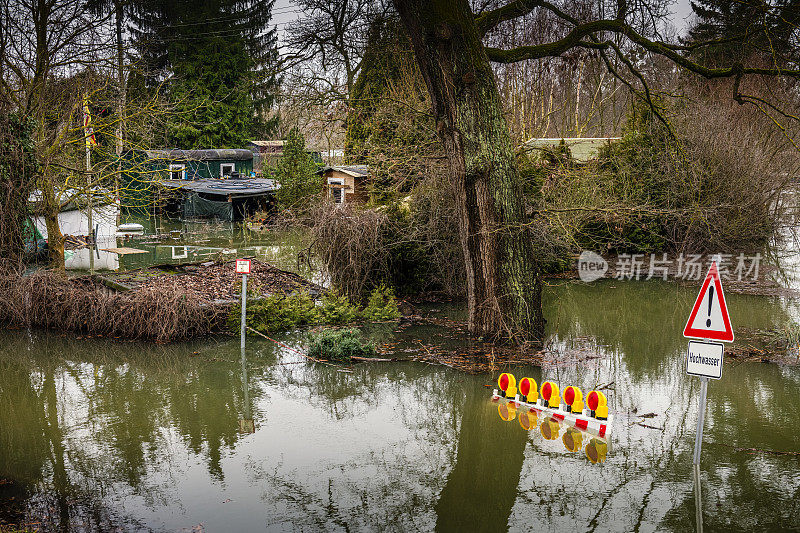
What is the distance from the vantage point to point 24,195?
15.9 metres

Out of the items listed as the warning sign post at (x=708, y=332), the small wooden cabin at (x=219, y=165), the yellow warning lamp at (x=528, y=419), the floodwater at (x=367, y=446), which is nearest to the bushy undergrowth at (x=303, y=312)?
the floodwater at (x=367, y=446)

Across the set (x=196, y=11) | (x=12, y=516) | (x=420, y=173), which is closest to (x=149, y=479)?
(x=12, y=516)

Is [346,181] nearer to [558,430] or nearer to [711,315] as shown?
[558,430]

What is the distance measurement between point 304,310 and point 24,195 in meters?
7.28

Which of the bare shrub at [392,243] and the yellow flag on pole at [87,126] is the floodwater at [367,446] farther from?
the yellow flag on pole at [87,126]

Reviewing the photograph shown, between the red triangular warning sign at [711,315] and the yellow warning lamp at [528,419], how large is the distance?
2467 mm

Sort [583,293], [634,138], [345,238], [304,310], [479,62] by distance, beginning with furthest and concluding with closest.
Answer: [634,138] → [583,293] → [345,238] → [304,310] → [479,62]

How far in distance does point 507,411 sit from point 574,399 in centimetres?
109

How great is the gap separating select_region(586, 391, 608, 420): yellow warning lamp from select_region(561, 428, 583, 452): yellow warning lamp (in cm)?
32

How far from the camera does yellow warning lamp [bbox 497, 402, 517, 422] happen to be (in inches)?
358

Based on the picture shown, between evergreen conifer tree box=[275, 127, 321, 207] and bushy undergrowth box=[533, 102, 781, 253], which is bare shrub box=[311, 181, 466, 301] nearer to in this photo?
bushy undergrowth box=[533, 102, 781, 253]

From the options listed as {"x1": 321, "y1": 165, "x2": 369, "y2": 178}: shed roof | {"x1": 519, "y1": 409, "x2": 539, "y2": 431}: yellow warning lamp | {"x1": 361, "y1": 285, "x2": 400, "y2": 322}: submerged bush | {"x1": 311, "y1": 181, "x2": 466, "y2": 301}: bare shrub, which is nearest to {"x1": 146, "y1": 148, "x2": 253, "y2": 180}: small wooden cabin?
{"x1": 321, "y1": 165, "x2": 369, "y2": 178}: shed roof

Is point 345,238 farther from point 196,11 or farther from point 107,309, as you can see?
point 196,11

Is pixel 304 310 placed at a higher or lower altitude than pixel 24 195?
lower
